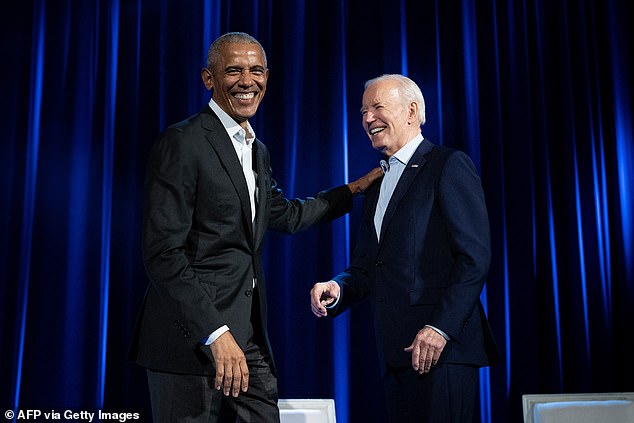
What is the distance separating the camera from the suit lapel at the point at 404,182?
2.14m

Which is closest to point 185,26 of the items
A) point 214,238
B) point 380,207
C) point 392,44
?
point 392,44

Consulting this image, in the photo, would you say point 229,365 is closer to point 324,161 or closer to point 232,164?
point 232,164

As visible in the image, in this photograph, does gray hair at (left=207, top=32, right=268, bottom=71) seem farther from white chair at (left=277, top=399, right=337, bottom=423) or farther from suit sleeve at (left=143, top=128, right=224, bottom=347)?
white chair at (left=277, top=399, right=337, bottom=423)

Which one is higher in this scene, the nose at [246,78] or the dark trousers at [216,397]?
the nose at [246,78]

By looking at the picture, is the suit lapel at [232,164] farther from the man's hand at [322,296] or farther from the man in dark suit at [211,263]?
the man's hand at [322,296]

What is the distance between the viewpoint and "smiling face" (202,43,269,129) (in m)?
1.98

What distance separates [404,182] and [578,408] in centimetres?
144

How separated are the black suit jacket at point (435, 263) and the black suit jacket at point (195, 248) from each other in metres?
0.39

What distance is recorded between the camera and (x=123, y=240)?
10.2ft

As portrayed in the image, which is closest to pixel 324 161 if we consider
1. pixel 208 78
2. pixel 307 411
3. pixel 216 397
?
pixel 307 411

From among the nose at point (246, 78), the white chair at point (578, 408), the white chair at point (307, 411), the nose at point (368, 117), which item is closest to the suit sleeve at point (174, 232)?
the nose at point (246, 78)

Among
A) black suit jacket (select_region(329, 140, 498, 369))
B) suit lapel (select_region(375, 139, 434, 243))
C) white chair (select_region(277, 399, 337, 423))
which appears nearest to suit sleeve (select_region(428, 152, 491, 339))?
black suit jacket (select_region(329, 140, 498, 369))

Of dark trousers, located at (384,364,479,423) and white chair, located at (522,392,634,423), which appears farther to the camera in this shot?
white chair, located at (522,392,634,423)

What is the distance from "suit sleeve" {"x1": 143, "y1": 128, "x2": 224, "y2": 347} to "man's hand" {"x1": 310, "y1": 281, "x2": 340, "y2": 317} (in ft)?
1.72
